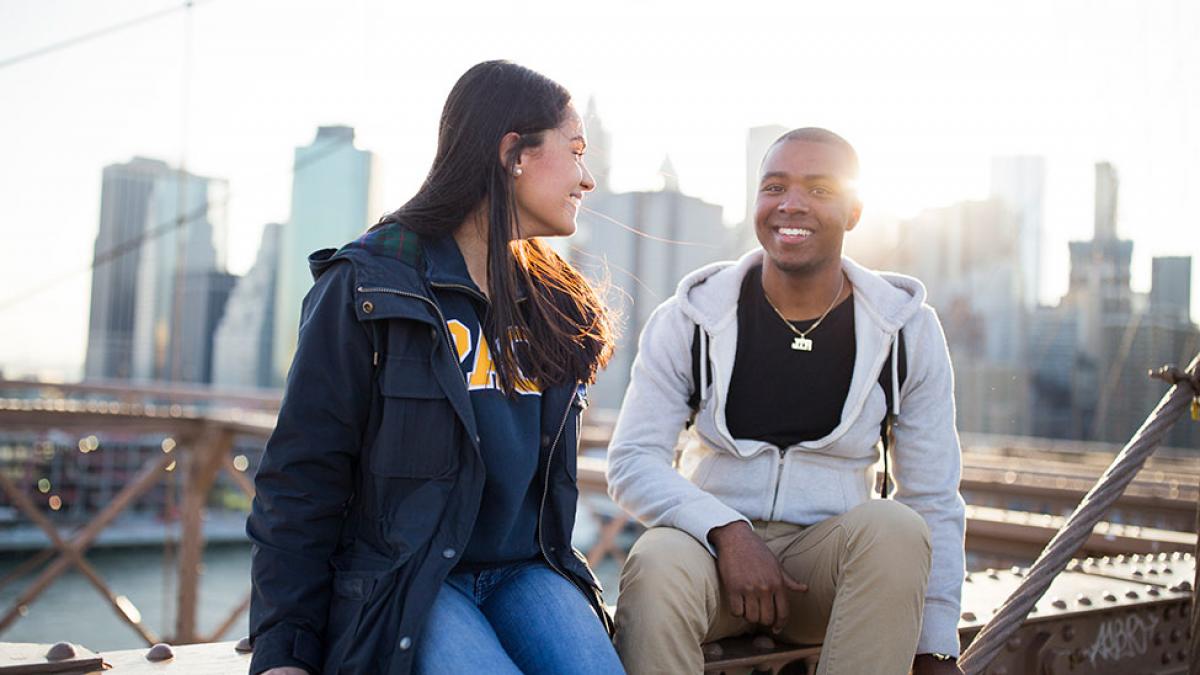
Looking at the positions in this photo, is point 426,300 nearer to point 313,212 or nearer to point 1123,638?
point 1123,638

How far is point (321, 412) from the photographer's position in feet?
4.83

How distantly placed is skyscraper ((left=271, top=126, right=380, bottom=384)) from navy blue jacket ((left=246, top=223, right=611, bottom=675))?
23.2 ft

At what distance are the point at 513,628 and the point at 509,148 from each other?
0.78 meters

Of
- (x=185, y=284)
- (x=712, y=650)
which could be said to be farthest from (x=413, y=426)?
(x=185, y=284)

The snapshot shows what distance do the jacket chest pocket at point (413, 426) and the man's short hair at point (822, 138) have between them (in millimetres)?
1030

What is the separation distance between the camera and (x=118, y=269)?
3238cm

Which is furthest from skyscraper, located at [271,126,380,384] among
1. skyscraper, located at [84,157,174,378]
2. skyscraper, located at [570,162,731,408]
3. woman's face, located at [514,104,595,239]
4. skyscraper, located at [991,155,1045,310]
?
skyscraper, located at [991,155,1045,310]

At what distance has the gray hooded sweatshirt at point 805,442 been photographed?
2020mm

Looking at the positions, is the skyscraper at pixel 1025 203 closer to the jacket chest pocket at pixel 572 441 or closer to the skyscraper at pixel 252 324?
the skyscraper at pixel 252 324

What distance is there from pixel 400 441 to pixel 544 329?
14.9 inches

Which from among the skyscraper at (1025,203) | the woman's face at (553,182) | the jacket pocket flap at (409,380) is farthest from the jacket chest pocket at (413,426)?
the skyscraper at (1025,203)

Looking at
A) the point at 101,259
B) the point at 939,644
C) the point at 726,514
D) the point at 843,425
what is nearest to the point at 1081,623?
the point at 939,644

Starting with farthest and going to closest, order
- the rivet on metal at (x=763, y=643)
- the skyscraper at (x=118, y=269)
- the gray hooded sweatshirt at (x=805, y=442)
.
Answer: the skyscraper at (x=118, y=269) → the gray hooded sweatshirt at (x=805, y=442) → the rivet on metal at (x=763, y=643)

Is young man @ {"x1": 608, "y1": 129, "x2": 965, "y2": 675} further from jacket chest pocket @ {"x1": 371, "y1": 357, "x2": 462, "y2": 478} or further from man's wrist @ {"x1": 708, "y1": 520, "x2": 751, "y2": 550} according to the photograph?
jacket chest pocket @ {"x1": 371, "y1": 357, "x2": 462, "y2": 478}
